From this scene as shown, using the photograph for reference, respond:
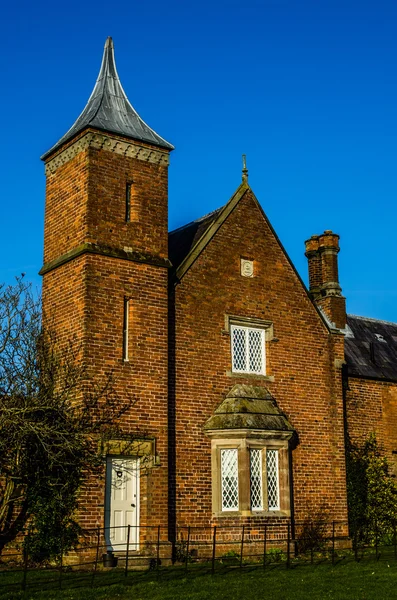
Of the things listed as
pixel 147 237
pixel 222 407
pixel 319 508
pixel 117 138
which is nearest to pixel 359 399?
pixel 319 508

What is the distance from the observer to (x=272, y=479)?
21.2 metres

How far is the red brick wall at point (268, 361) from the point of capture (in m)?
20.7

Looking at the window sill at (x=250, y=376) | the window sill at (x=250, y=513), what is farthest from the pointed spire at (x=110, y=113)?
the window sill at (x=250, y=513)

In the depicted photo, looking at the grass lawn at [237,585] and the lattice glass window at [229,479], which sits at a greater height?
the lattice glass window at [229,479]

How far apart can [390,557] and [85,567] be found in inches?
294

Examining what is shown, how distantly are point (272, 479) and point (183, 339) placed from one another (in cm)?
436

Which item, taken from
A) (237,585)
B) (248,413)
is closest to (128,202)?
(248,413)

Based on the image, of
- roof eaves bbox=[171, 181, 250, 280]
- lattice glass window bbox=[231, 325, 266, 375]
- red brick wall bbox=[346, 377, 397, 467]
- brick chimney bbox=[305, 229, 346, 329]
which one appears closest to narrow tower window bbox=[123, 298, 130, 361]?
roof eaves bbox=[171, 181, 250, 280]

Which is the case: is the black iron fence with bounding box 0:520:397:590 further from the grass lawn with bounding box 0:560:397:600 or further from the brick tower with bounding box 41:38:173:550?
the brick tower with bounding box 41:38:173:550

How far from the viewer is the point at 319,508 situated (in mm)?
22812

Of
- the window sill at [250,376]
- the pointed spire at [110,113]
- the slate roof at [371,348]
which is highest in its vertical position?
the pointed spire at [110,113]

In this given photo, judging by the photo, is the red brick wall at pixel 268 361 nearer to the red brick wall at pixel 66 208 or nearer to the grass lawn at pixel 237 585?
the red brick wall at pixel 66 208

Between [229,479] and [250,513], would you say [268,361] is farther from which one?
[250,513]

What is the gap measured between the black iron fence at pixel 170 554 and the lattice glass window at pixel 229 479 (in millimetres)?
625
